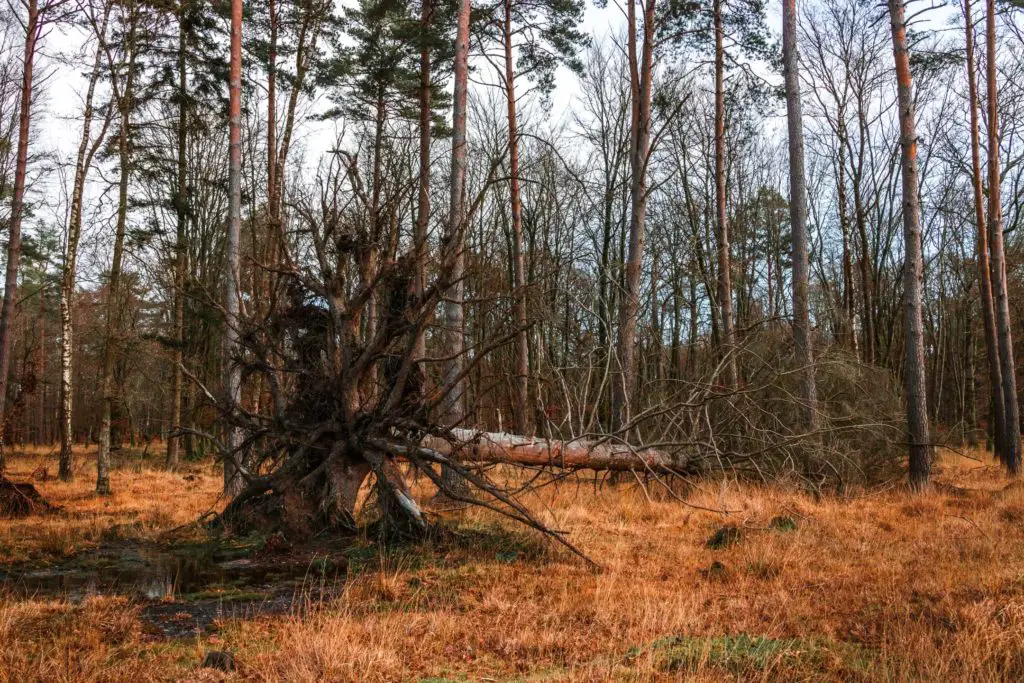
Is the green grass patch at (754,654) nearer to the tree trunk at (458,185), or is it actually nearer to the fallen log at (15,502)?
the tree trunk at (458,185)

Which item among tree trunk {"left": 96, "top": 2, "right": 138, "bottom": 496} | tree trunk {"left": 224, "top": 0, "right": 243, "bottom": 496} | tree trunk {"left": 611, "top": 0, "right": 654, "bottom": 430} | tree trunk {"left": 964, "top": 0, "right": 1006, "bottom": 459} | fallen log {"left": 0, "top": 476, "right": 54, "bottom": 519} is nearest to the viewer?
fallen log {"left": 0, "top": 476, "right": 54, "bottom": 519}

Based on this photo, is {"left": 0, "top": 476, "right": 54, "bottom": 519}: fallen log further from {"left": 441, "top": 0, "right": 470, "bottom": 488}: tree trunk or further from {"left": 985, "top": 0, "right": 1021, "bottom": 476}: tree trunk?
{"left": 985, "top": 0, "right": 1021, "bottom": 476}: tree trunk

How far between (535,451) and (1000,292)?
11289mm

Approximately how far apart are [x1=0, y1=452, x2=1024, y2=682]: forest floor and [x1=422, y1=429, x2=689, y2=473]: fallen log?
25.5 inches

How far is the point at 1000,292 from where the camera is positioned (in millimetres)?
13227

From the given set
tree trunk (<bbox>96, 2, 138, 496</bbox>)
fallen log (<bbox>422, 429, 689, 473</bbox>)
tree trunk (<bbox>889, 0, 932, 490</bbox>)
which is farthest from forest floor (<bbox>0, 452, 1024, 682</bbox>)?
Result: tree trunk (<bbox>96, 2, 138, 496</bbox>)

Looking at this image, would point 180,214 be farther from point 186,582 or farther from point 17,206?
point 186,582

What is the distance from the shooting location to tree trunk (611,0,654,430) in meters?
10.1

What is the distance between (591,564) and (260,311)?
4.38m

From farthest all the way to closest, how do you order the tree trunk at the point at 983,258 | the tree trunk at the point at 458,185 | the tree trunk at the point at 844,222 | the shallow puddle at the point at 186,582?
the tree trunk at the point at 844,222
the tree trunk at the point at 983,258
the tree trunk at the point at 458,185
the shallow puddle at the point at 186,582

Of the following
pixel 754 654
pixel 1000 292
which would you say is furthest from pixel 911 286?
pixel 754 654

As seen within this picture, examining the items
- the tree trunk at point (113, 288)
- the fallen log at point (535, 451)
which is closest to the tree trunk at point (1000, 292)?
the fallen log at point (535, 451)

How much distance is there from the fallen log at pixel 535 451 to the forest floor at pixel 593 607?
65 centimetres

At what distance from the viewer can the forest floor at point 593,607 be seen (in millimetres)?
3322
